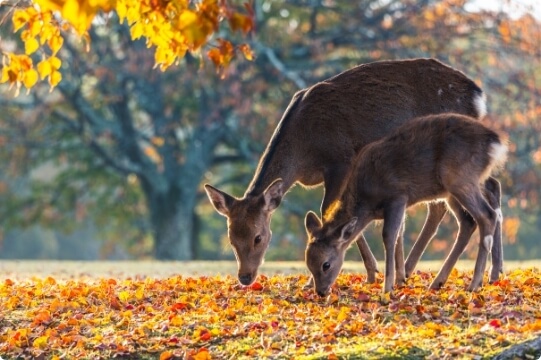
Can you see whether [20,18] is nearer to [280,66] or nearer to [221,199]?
[221,199]

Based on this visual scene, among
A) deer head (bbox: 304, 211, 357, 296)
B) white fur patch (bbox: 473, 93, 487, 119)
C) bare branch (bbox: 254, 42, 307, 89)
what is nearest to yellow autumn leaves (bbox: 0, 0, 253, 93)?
deer head (bbox: 304, 211, 357, 296)

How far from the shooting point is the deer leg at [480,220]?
9.18m

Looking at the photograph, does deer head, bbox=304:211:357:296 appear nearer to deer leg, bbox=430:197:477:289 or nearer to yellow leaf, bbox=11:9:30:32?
deer leg, bbox=430:197:477:289

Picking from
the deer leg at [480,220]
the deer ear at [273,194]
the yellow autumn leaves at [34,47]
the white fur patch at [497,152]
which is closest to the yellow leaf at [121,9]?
the yellow autumn leaves at [34,47]

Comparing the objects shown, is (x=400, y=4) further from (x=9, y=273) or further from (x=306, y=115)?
(x=306, y=115)

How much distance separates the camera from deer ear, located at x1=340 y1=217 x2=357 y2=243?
30.3 ft

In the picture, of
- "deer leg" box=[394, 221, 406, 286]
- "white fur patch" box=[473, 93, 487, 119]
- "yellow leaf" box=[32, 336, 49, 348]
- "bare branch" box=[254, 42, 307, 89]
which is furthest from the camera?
"bare branch" box=[254, 42, 307, 89]

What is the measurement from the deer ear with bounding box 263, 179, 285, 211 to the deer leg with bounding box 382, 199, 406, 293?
103 centimetres

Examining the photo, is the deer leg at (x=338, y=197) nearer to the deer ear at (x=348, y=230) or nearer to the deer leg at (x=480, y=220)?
the deer ear at (x=348, y=230)

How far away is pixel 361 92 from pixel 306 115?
63 cm

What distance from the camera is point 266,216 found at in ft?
31.9

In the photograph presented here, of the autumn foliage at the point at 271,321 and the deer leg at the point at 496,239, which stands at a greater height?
the deer leg at the point at 496,239

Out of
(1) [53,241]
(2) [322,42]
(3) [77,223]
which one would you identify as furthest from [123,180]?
(1) [53,241]

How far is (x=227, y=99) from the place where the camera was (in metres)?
24.4
